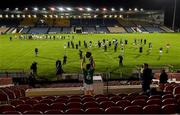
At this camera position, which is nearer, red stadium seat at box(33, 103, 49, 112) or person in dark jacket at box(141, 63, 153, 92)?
red stadium seat at box(33, 103, 49, 112)

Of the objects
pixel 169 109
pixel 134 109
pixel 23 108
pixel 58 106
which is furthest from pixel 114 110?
pixel 23 108

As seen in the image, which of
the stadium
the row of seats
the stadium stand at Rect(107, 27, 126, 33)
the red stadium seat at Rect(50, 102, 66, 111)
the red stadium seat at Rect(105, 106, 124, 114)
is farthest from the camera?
the stadium stand at Rect(107, 27, 126, 33)

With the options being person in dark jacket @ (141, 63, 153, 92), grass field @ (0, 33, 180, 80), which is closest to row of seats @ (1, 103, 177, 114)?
person in dark jacket @ (141, 63, 153, 92)

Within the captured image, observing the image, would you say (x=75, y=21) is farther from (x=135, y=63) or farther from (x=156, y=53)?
(x=135, y=63)

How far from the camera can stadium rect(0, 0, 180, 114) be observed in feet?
37.1

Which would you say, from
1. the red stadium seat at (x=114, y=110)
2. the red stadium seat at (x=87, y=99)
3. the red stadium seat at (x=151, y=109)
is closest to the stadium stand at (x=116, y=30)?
the red stadium seat at (x=87, y=99)

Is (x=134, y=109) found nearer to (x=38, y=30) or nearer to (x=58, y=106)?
(x=58, y=106)

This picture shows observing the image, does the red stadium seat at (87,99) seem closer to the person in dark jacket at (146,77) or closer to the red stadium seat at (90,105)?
the red stadium seat at (90,105)

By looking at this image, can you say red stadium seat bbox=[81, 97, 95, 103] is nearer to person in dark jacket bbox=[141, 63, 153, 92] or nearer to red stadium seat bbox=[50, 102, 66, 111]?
red stadium seat bbox=[50, 102, 66, 111]

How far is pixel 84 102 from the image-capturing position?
11.9m

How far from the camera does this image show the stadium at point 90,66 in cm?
1130

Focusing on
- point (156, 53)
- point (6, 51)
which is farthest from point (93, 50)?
point (6, 51)

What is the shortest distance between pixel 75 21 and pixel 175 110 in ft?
291

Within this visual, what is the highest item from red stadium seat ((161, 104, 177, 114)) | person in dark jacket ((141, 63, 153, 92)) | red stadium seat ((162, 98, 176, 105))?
person in dark jacket ((141, 63, 153, 92))
